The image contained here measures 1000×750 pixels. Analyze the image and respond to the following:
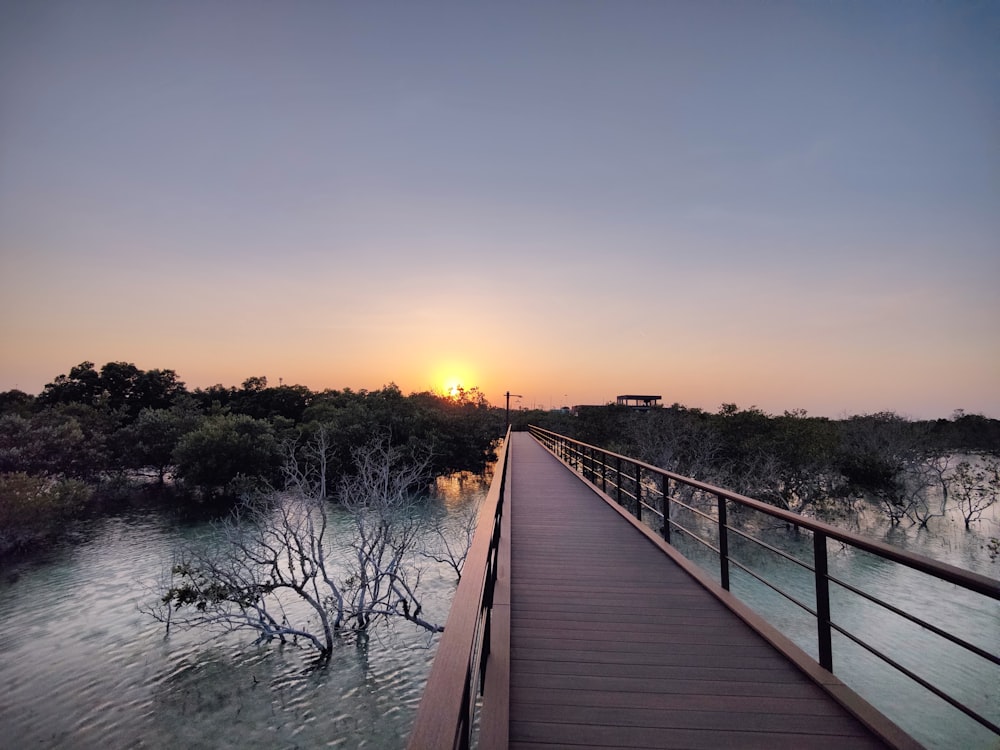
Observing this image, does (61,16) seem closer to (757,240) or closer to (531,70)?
(531,70)

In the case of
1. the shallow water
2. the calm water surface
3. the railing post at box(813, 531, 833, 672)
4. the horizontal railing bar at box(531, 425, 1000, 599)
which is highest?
the horizontal railing bar at box(531, 425, 1000, 599)

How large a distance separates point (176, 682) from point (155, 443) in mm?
22833

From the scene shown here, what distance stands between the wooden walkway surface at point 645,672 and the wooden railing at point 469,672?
100 millimetres

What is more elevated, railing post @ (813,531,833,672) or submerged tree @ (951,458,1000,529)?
railing post @ (813,531,833,672)

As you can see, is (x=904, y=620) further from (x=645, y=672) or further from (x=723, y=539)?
(x=645, y=672)

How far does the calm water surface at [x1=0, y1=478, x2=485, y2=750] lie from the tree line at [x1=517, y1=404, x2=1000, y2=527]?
46.8ft

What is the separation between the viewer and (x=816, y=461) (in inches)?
851

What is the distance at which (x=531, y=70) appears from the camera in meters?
12.9

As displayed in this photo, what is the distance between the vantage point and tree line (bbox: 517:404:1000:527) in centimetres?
2166

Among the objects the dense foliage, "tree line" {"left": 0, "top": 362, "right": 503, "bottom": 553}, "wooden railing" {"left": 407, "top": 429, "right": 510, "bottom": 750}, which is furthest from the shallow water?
"tree line" {"left": 0, "top": 362, "right": 503, "bottom": 553}

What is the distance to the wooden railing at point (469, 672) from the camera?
83 cm

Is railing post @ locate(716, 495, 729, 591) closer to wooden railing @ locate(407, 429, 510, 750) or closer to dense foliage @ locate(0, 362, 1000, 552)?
wooden railing @ locate(407, 429, 510, 750)

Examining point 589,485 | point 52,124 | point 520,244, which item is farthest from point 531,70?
point 52,124

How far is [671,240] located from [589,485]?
1079 cm
